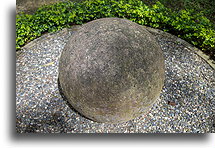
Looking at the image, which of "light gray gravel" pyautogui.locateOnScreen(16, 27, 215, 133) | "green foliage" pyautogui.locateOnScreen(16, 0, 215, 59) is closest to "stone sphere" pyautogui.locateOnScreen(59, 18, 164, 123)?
"light gray gravel" pyautogui.locateOnScreen(16, 27, 215, 133)

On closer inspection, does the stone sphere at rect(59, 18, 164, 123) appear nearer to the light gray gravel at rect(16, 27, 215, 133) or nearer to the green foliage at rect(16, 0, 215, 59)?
the light gray gravel at rect(16, 27, 215, 133)

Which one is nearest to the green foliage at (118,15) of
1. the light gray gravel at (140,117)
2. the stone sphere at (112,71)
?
the light gray gravel at (140,117)

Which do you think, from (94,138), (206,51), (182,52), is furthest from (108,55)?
(206,51)

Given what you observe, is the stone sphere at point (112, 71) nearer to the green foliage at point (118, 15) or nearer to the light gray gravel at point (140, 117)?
the light gray gravel at point (140, 117)

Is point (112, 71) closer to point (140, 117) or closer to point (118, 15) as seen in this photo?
point (140, 117)

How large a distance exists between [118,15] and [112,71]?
10.8 feet

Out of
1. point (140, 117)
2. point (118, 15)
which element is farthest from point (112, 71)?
point (118, 15)

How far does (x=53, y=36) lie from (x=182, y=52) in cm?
299

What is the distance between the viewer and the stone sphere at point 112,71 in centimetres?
327

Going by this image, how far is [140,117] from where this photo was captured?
4.33 metres

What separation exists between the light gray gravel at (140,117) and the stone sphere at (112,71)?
0.67 m

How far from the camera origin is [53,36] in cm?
584

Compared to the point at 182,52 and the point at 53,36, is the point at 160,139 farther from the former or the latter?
the point at 53,36

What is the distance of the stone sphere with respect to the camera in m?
3.27
